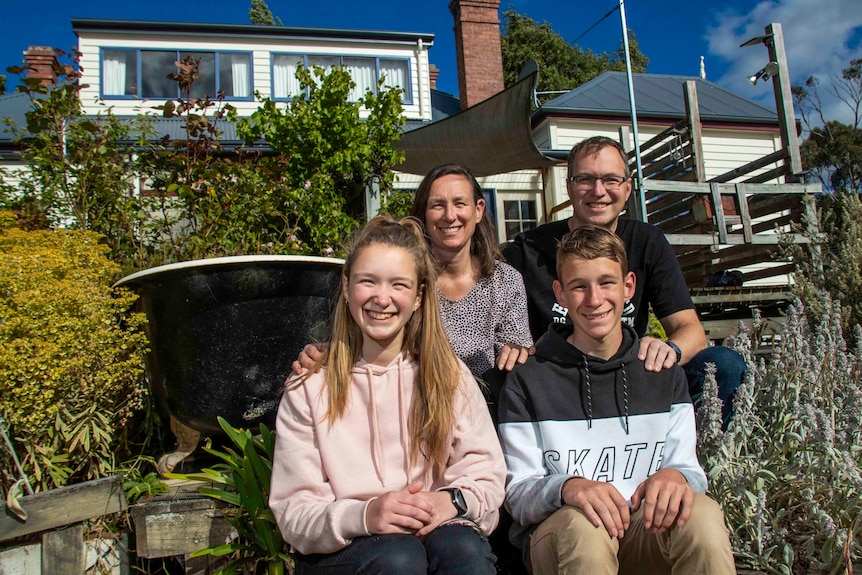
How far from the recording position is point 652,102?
12.9 meters

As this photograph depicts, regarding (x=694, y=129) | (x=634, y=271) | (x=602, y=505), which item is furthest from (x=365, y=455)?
(x=694, y=129)

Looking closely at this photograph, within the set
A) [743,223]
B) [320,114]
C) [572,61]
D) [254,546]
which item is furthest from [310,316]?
[572,61]

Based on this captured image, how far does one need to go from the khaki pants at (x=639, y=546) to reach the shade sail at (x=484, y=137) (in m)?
5.28

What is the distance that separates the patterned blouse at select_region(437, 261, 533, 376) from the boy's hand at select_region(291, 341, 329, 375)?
552 millimetres

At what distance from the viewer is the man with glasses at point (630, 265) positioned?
2160mm

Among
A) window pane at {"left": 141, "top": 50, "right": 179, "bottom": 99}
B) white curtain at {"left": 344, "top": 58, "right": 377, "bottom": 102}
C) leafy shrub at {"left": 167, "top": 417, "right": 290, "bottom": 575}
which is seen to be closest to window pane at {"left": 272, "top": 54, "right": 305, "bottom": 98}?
white curtain at {"left": 344, "top": 58, "right": 377, "bottom": 102}

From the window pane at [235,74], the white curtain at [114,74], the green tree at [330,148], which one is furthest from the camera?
the window pane at [235,74]

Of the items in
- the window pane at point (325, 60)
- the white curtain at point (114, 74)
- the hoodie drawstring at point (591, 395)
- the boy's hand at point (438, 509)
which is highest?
the window pane at point (325, 60)

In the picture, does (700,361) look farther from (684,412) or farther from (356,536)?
(356,536)

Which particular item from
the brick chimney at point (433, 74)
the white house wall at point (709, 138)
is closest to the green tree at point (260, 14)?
the brick chimney at point (433, 74)

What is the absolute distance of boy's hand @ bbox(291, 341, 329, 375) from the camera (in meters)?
1.78

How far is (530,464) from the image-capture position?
1.66 meters

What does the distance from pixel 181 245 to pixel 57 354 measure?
1189mm

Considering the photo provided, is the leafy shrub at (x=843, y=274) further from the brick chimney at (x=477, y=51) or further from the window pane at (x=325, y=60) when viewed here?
the window pane at (x=325, y=60)
